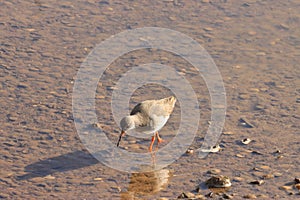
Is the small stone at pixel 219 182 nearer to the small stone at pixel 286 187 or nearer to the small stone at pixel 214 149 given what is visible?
the small stone at pixel 286 187

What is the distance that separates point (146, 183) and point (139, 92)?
2435mm

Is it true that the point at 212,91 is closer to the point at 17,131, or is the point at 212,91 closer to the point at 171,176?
the point at 171,176

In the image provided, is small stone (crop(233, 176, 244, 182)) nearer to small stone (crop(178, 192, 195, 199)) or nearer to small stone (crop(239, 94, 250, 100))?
small stone (crop(178, 192, 195, 199))

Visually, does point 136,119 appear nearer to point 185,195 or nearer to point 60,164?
point 60,164

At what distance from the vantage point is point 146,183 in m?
9.27

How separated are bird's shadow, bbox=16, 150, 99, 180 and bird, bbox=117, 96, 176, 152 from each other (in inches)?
21.3

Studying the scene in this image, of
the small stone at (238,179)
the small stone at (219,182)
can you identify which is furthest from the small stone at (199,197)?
the small stone at (238,179)

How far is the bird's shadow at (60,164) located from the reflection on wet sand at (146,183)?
709 millimetres

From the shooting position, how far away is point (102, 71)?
11.9 meters

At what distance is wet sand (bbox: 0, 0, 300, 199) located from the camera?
9211 mm

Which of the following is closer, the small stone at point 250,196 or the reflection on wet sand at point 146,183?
the small stone at point 250,196

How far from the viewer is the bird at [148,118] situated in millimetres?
9648

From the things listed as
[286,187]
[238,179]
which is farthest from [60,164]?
[286,187]

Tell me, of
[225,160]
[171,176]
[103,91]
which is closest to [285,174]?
[225,160]
